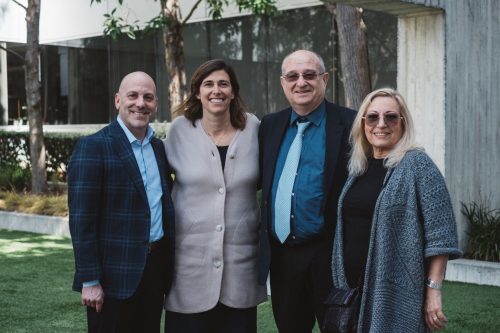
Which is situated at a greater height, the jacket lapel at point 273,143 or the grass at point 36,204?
the jacket lapel at point 273,143

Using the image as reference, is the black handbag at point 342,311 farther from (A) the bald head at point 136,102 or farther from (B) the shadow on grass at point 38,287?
(B) the shadow on grass at point 38,287

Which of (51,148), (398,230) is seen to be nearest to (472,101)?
(398,230)

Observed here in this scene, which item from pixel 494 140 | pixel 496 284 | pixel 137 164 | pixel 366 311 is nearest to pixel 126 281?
pixel 137 164

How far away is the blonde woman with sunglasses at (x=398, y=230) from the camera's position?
12.4 feet

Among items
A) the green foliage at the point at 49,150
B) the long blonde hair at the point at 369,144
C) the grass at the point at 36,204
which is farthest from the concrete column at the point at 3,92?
the long blonde hair at the point at 369,144

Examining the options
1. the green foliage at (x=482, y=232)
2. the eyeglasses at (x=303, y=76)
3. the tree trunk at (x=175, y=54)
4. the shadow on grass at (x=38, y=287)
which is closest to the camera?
the eyeglasses at (x=303, y=76)

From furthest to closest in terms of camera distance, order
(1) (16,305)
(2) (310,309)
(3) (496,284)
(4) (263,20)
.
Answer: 1. (4) (263,20)
2. (3) (496,284)
3. (1) (16,305)
4. (2) (310,309)

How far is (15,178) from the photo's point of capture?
51.8 ft

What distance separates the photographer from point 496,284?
8133 mm

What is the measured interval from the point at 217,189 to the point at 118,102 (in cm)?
79

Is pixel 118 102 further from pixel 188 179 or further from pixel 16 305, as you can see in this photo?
pixel 16 305

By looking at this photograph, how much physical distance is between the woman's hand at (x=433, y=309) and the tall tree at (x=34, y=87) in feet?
38.0

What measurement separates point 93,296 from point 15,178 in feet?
40.5

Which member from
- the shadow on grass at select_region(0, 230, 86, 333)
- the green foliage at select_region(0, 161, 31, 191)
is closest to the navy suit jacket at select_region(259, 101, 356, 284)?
the shadow on grass at select_region(0, 230, 86, 333)
